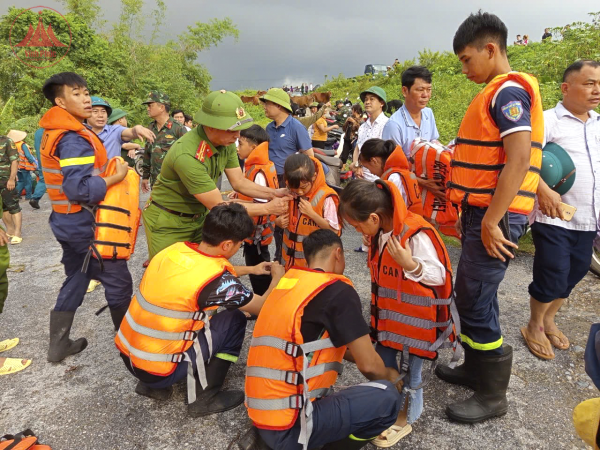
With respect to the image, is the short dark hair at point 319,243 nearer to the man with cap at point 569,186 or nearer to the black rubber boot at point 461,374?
the black rubber boot at point 461,374

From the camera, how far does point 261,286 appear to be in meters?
4.16

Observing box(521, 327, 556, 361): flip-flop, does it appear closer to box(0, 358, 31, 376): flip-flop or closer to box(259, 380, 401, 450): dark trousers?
box(259, 380, 401, 450): dark trousers

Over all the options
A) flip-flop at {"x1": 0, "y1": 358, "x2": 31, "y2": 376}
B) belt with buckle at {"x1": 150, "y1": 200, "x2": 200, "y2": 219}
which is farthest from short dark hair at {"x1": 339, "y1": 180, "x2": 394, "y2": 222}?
flip-flop at {"x1": 0, "y1": 358, "x2": 31, "y2": 376}

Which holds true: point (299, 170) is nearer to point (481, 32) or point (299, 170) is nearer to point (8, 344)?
point (481, 32)

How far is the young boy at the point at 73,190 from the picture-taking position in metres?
3.21

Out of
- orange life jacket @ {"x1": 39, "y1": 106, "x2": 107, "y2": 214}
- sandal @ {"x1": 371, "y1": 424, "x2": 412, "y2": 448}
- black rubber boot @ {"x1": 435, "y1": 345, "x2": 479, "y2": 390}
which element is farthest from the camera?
orange life jacket @ {"x1": 39, "y1": 106, "x2": 107, "y2": 214}

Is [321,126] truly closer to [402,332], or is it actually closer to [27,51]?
[402,332]

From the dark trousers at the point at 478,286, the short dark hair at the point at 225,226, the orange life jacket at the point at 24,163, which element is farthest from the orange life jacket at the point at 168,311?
the orange life jacket at the point at 24,163

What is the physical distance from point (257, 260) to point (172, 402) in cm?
177

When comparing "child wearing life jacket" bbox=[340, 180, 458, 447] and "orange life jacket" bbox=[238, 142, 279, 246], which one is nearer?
"child wearing life jacket" bbox=[340, 180, 458, 447]

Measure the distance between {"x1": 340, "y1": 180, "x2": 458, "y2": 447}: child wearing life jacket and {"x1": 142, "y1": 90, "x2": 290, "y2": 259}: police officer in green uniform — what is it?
1.19 metres

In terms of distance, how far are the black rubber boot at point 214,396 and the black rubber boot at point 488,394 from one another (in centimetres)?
158

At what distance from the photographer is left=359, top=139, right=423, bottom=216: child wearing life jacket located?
3.11 metres

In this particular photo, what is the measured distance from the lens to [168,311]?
2.46 metres
